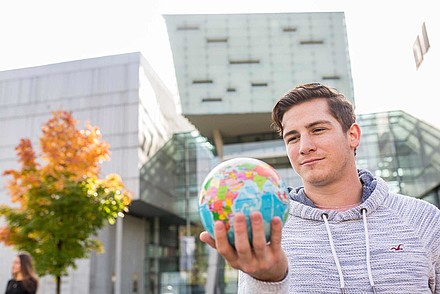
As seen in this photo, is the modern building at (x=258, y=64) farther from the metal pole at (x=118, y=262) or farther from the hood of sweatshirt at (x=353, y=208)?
the hood of sweatshirt at (x=353, y=208)

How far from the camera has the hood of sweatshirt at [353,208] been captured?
7.91 ft

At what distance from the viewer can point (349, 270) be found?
226cm

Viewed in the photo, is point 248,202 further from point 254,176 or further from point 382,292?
point 382,292

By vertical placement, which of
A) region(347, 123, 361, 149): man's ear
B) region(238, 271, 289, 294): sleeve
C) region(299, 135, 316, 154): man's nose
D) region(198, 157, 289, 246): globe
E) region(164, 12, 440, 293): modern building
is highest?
region(164, 12, 440, 293): modern building

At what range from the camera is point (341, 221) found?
2.42 m

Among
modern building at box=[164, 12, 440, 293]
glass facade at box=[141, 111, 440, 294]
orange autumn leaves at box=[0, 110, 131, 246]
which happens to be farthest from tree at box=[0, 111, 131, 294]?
modern building at box=[164, 12, 440, 293]

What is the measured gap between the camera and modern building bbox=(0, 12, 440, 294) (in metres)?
27.2

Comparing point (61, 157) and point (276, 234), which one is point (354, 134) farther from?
point (61, 157)

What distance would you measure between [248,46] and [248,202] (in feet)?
89.5

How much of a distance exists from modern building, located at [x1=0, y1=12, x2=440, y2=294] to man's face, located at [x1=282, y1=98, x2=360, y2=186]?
24496 millimetres

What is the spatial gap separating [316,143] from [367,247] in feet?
1.88

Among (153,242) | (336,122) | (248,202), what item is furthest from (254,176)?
(153,242)

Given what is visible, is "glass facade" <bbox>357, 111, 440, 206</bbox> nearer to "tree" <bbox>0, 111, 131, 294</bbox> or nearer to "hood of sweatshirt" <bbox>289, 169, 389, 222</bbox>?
"tree" <bbox>0, 111, 131, 294</bbox>

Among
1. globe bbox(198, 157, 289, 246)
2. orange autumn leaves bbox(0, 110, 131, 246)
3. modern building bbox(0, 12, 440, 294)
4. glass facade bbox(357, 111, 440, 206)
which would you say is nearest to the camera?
globe bbox(198, 157, 289, 246)
